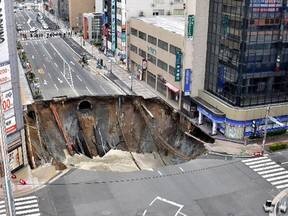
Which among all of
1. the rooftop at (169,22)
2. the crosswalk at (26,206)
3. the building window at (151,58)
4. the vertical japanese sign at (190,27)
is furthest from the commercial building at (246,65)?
the crosswalk at (26,206)

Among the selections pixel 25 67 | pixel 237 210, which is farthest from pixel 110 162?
pixel 25 67

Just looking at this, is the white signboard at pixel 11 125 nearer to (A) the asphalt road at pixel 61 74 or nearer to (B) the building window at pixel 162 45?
(A) the asphalt road at pixel 61 74

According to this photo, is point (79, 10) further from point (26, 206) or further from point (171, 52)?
point (26, 206)

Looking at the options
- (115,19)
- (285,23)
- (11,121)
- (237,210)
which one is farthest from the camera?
(115,19)

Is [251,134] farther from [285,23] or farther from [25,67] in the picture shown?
[25,67]

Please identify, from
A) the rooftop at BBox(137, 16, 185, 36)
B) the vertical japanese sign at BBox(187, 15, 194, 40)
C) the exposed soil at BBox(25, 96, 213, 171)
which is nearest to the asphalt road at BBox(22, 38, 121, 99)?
the exposed soil at BBox(25, 96, 213, 171)

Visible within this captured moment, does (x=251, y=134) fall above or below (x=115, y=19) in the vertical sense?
below
